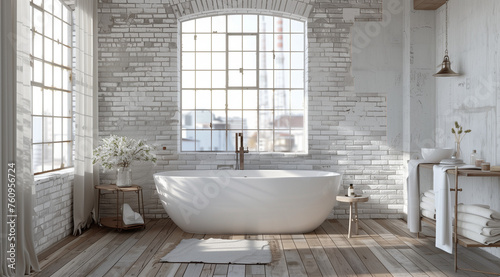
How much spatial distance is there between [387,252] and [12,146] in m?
3.36

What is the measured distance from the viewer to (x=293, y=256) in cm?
419

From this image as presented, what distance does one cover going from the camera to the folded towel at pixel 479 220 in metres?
3.61

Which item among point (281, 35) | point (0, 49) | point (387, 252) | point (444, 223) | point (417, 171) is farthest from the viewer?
point (281, 35)

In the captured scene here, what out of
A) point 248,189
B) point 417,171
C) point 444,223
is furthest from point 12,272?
point 417,171

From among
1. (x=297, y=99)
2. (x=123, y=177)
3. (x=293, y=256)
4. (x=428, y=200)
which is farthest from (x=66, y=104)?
(x=428, y=200)

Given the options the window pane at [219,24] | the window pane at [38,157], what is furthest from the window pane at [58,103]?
the window pane at [219,24]

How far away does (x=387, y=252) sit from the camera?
434 centimetres

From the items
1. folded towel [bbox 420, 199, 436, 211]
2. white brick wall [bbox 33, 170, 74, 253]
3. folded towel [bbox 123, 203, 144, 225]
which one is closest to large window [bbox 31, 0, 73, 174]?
white brick wall [bbox 33, 170, 74, 253]

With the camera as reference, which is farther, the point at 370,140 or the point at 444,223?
the point at 370,140

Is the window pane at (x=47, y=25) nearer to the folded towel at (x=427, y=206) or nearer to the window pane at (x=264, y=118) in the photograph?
the window pane at (x=264, y=118)

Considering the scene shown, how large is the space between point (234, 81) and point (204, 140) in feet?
3.01

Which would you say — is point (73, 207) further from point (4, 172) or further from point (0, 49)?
point (0, 49)

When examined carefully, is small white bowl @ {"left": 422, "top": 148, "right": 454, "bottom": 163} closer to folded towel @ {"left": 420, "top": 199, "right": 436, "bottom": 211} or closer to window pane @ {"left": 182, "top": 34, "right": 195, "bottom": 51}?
folded towel @ {"left": 420, "top": 199, "right": 436, "bottom": 211}

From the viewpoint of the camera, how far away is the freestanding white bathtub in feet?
15.9
